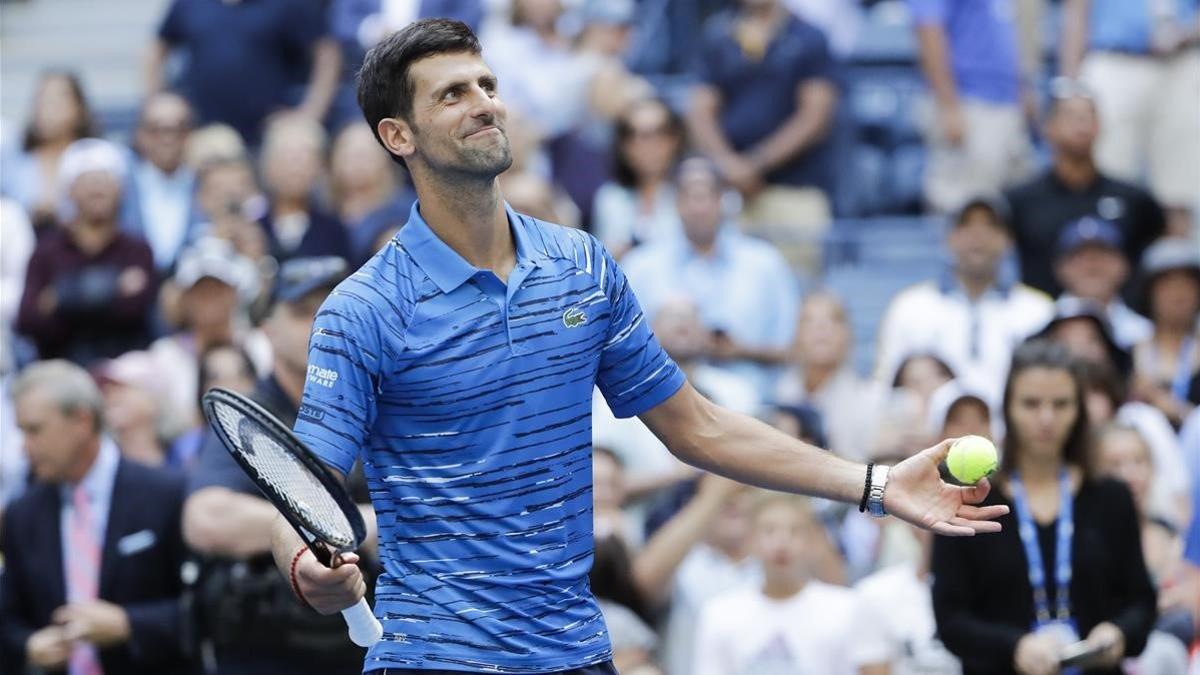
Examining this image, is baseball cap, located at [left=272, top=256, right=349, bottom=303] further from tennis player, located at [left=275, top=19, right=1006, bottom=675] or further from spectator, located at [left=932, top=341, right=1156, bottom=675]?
tennis player, located at [left=275, top=19, right=1006, bottom=675]

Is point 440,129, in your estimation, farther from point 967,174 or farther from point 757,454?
point 967,174

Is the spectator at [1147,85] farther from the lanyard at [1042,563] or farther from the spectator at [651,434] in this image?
the lanyard at [1042,563]

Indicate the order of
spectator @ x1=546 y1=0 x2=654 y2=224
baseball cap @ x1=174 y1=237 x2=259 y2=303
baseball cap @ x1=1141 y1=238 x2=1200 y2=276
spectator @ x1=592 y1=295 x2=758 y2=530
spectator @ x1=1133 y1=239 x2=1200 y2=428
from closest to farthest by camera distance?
spectator @ x1=592 y1=295 x2=758 y2=530
spectator @ x1=1133 y1=239 x2=1200 y2=428
baseball cap @ x1=1141 y1=238 x2=1200 y2=276
baseball cap @ x1=174 y1=237 x2=259 y2=303
spectator @ x1=546 y1=0 x2=654 y2=224

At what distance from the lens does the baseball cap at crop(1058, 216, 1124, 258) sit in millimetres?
9688

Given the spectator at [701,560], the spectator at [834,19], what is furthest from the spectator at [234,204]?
the spectator at [701,560]

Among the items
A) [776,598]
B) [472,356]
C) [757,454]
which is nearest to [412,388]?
[472,356]

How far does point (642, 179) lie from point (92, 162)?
2743mm

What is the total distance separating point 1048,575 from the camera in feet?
20.6

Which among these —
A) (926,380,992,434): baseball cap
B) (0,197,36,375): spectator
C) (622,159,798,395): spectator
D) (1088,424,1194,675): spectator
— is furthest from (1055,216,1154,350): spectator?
(0,197,36,375): spectator

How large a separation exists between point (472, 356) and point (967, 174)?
7.51 meters

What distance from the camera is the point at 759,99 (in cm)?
1125

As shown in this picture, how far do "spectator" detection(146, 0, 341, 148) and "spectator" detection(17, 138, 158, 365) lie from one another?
182 centimetres

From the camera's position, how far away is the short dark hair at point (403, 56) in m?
4.17

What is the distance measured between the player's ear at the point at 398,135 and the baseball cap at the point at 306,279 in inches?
86.1
